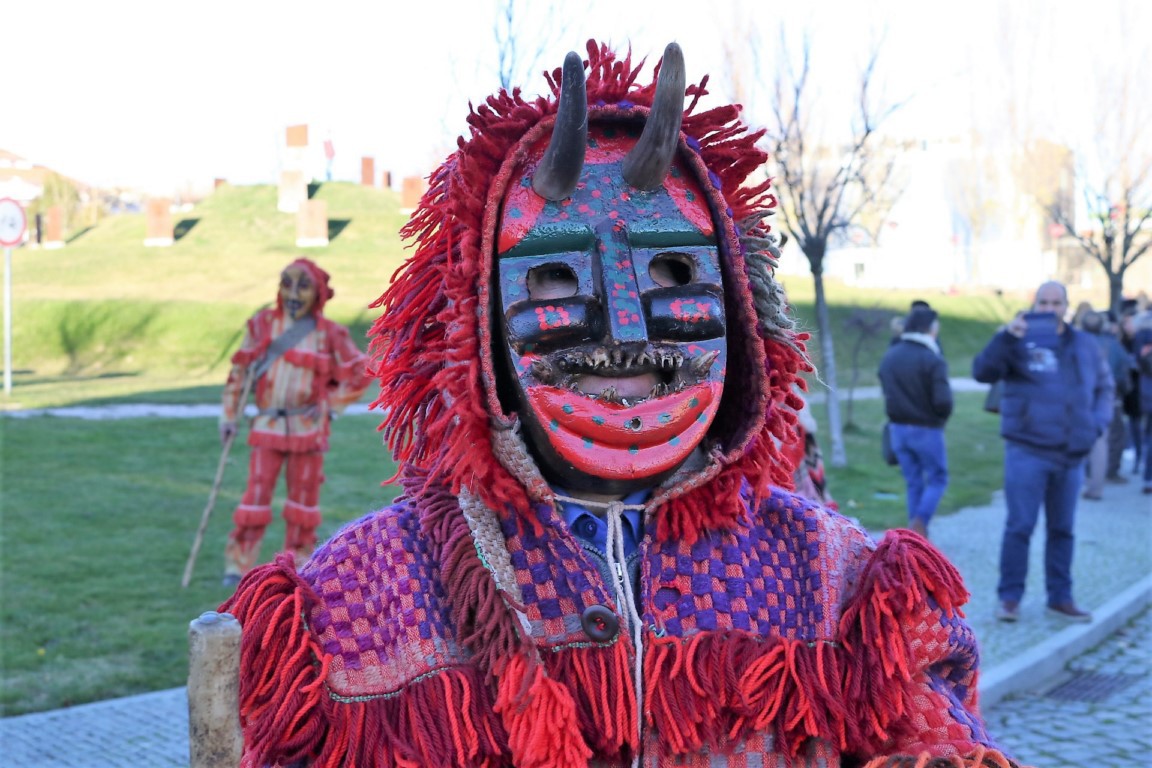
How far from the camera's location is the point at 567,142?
2002 millimetres

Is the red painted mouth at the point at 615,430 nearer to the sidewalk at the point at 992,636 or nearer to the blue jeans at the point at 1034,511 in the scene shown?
the sidewalk at the point at 992,636

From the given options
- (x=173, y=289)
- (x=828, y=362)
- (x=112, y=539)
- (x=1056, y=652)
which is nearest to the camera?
(x=1056, y=652)

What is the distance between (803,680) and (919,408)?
22.1 ft

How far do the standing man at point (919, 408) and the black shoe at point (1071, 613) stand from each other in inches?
49.3

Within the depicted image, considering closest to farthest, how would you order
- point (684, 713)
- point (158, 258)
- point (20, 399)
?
point (684, 713)
point (20, 399)
point (158, 258)

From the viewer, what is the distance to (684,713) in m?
1.93

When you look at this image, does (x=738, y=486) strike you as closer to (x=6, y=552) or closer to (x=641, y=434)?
(x=641, y=434)

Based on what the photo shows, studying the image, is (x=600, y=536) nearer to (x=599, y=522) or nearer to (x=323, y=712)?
(x=599, y=522)

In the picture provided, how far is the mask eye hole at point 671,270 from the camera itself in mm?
2137

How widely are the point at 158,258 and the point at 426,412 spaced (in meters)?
28.6

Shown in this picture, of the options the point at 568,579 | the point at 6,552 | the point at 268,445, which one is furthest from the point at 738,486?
the point at 6,552

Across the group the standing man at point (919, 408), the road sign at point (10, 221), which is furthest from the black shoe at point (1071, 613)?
the road sign at point (10, 221)

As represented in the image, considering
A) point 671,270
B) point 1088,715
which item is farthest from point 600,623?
point 1088,715

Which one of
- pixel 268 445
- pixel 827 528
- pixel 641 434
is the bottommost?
pixel 268 445
